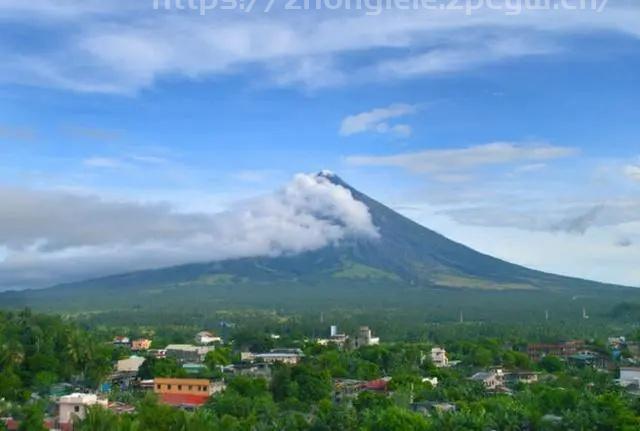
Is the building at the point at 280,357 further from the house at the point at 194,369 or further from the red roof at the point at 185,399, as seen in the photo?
the red roof at the point at 185,399

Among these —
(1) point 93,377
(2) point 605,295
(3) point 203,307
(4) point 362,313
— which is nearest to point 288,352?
(1) point 93,377

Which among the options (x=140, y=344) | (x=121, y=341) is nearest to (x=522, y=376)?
(x=140, y=344)

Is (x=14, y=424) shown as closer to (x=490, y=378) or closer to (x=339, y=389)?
(x=339, y=389)

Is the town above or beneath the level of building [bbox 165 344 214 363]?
beneath

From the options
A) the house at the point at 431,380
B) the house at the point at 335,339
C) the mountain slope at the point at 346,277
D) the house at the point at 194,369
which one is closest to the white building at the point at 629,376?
the house at the point at 431,380

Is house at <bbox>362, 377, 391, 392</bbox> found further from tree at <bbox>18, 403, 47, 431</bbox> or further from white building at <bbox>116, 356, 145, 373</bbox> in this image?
white building at <bbox>116, 356, 145, 373</bbox>

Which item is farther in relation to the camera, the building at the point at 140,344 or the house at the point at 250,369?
the building at the point at 140,344

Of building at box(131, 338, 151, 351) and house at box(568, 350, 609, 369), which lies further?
building at box(131, 338, 151, 351)

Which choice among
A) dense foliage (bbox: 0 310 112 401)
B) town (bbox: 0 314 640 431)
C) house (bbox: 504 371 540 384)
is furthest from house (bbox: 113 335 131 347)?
house (bbox: 504 371 540 384)
